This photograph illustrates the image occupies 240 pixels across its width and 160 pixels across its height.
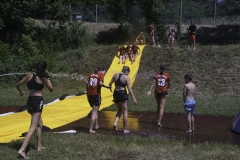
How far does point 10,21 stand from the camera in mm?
31609

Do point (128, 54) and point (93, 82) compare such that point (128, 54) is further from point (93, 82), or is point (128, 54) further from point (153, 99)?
point (93, 82)

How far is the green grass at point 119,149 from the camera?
9.00 metres

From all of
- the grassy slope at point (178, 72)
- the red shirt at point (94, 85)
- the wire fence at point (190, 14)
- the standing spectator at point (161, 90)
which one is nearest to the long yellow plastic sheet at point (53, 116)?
the red shirt at point (94, 85)

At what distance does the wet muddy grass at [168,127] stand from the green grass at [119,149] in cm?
105

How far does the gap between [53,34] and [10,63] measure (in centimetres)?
731

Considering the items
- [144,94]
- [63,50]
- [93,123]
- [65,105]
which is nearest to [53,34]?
[63,50]

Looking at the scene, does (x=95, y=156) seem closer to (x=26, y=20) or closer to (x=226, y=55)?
(x=226, y=55)

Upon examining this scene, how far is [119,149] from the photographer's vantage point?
964 centimetres

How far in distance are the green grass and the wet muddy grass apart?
105 cm

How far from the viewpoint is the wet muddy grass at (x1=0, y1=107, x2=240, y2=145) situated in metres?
11.8

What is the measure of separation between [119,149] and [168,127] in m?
3.94

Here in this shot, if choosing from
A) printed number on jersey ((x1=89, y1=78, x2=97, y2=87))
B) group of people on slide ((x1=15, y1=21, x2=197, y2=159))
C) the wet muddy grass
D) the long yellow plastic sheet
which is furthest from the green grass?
printed number on jersey ((x1=89, y1=78, x2=97, y2=87))

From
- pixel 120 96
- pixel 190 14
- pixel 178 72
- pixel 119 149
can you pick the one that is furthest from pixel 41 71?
pixel 190 14

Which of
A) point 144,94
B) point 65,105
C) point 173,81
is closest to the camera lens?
point 65,105
